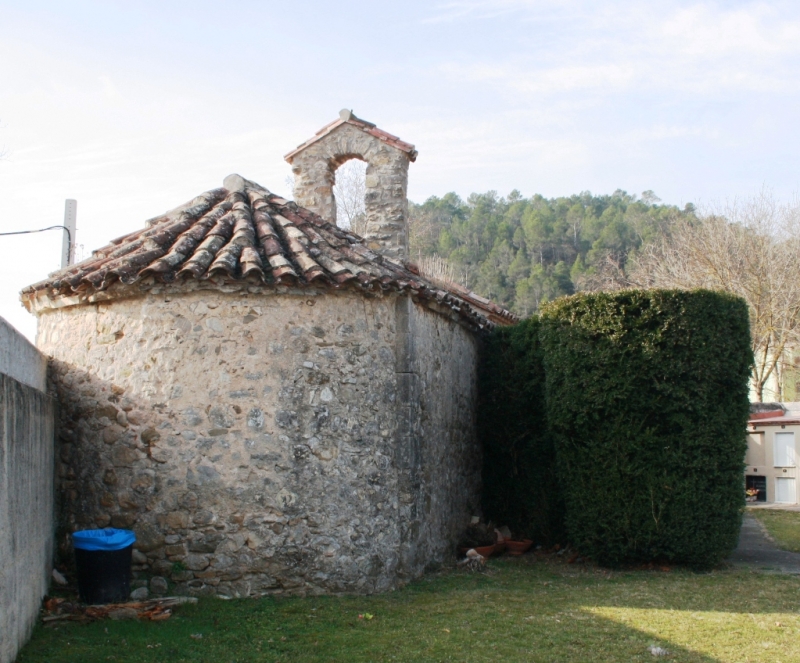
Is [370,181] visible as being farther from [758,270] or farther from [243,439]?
[758,270]

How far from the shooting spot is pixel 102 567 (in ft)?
25.1

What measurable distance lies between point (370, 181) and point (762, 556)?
8.40 metres

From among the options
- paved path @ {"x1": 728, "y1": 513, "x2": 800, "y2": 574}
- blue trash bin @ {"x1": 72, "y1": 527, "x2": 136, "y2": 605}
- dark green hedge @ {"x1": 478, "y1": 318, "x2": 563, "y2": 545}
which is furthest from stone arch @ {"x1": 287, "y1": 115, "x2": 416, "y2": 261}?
paved path @ {"x1": 728, "y1": 513, "x2": 800, "y2": 574}

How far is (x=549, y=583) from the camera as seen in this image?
31.7ft

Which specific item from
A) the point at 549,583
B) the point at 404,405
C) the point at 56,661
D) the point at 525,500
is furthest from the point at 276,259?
the point at 525,500

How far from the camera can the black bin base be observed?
7.62 meters

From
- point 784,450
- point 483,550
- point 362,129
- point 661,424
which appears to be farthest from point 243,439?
point 784,450

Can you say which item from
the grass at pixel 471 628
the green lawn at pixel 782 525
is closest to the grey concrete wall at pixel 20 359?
the grass at pixel 471 628

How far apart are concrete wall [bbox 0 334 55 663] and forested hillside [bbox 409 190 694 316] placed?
31561 mm

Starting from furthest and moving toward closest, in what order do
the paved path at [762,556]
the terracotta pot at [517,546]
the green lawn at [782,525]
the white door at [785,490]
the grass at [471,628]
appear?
the white door at [785,490]
the green lawn at [782,525]
the terracotta pot at [517,546]
the paved path at [762,556]
the grass at [471,628]

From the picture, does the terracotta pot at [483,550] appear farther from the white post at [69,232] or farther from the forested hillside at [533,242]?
the forested hillside at [533,242]

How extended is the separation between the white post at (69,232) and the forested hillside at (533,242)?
2292 centimetres

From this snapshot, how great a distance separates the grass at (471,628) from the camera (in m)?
6.47

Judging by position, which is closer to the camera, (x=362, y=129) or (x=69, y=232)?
(x=362, y=129)
